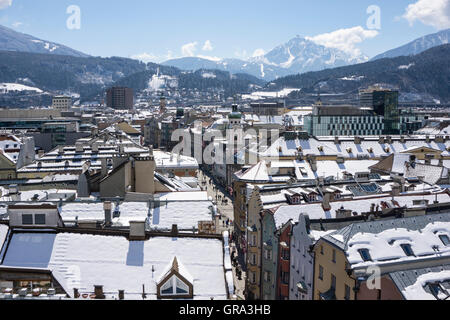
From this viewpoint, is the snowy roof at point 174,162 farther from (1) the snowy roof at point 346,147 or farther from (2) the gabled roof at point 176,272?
(2) the gabled roof at point 176,272

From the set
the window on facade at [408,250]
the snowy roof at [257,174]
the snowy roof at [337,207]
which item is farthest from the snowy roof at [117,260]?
the snowy roof at [257,174]

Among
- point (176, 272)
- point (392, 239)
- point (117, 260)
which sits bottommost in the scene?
point (392, 239)

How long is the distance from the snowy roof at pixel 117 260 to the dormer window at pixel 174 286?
0.57m

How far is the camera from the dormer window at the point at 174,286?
21484 mm

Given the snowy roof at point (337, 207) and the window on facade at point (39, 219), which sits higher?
the window on facade at point (39, 219)

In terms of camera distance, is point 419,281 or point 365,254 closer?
point 419,281

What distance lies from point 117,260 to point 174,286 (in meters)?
3.91

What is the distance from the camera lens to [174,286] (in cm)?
2175

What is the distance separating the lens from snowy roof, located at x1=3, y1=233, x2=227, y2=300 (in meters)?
22.7

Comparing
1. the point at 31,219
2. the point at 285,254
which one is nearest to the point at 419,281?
the point at 285,254

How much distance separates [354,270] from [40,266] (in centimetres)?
1576

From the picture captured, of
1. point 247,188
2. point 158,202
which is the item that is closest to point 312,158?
point 247,188

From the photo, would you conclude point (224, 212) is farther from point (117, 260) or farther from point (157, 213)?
point (117, 260)

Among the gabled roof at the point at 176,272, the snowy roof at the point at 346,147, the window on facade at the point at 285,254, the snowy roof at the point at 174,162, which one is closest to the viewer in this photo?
the gabled roof at the point at 176,272
